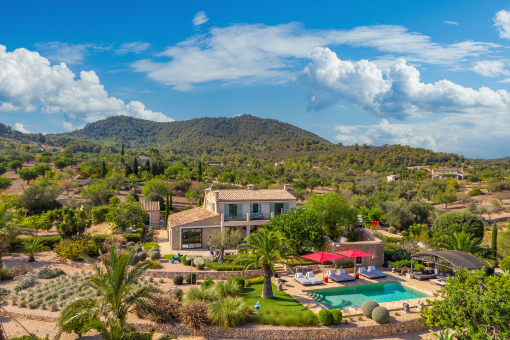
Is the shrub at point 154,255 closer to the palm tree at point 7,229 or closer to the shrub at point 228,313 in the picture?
the palm tree at point 7,229

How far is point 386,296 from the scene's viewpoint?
833 inches

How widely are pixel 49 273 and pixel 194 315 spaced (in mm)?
13453

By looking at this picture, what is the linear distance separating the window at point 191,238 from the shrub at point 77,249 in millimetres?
7496

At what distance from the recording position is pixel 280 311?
58.2 feet

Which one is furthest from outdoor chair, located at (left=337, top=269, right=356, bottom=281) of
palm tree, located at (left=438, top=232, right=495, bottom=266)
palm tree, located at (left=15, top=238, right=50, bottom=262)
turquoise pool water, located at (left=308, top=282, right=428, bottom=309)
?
palm tree, located at (left=15, top=238, right=50, bottom=262)

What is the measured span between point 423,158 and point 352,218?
432ft

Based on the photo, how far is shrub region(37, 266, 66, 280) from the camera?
22578 mm

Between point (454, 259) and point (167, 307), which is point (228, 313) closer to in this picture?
point (167, 307)

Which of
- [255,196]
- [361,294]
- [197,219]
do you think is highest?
[255,196]

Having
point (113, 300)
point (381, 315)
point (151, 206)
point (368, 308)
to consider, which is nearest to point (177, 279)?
point (113, 300)

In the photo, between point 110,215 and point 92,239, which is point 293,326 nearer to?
point 92,239

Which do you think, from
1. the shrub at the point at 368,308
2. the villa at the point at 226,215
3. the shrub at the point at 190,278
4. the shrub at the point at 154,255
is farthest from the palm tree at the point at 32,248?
the shrub at the point at 368,308

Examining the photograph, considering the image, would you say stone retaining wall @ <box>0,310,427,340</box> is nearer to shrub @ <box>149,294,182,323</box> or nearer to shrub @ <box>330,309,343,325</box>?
shrub @ <box>330,309,343,325</box>

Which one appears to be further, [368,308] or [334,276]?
[334,276]
